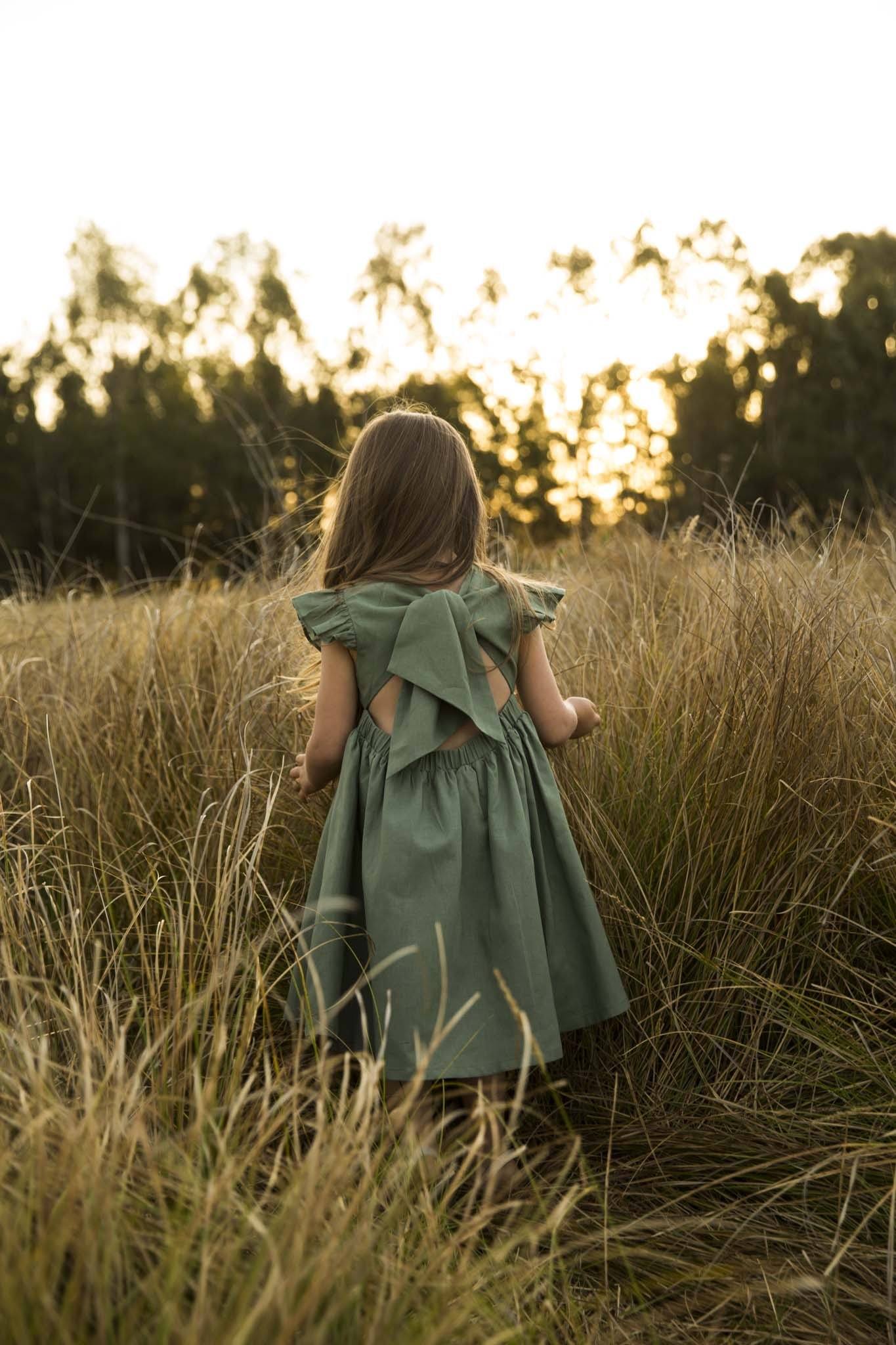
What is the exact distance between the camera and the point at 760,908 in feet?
6.98

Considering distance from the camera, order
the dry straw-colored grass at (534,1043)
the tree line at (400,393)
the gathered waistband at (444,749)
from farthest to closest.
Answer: the tree line at (400,393), the gathered waistband at (444,749), the dry straw-colored grass at (534,1043)

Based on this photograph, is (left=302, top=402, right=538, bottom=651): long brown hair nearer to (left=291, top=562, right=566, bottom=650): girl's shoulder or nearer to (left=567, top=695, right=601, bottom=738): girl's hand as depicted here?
(left=291, top=562, right=566, bottom=650): girl's shoulder

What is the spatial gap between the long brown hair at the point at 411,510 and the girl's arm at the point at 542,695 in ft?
0.18

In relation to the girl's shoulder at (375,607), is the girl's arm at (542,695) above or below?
below

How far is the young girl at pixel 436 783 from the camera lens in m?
1.90

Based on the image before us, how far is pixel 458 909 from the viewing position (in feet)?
6.27

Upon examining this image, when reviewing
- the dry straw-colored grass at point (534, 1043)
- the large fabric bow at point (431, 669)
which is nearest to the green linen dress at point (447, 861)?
the large fabric bow at point (431, 669)

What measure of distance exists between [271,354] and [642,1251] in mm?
25572

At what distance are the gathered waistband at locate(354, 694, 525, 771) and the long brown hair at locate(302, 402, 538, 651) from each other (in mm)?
189

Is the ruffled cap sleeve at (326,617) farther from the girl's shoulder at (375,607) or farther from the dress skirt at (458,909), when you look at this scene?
the dress skirt at (458,909)

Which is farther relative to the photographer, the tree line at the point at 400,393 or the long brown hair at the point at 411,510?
the tree line at the point at 400,393

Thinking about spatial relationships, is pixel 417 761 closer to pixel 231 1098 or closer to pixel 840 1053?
pixel 231 1098

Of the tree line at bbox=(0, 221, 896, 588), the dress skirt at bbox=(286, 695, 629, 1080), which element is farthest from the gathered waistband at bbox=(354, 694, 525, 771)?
the tree line at bbox=(0, 221, 896, 588)

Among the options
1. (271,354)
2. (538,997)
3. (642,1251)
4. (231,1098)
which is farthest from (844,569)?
(271,354)
